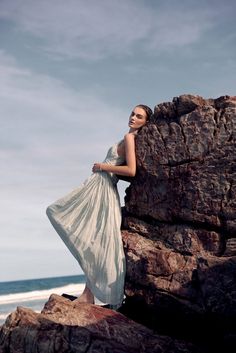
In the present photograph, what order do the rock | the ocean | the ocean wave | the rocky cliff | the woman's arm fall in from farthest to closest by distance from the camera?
the ocean wave
the ocean
the woman's arm
the rocky cliff
the rock

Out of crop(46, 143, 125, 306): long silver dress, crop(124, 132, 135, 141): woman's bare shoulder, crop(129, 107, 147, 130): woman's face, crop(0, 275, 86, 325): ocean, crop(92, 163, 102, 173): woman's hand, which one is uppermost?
crop(129, 107, 147, 130): woman's face

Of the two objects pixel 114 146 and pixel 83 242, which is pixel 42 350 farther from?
pixel 114 146

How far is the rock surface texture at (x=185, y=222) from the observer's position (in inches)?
337

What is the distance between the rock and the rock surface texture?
55 centimetres

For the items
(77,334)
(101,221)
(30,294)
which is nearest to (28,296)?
(30,294)

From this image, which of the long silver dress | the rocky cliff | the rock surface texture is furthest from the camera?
the long silver dress

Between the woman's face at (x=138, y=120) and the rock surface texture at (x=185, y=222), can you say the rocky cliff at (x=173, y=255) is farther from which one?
the woman's face at (x=138, y=120)

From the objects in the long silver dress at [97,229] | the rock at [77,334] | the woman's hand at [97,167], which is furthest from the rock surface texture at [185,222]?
the woman's hand at [97,167]

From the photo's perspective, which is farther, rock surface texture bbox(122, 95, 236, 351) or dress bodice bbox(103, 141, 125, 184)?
dress bodice bbox(103, 141, 125, 184)

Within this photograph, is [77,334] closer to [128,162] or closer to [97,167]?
[128,162]

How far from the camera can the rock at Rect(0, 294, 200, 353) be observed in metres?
8.14

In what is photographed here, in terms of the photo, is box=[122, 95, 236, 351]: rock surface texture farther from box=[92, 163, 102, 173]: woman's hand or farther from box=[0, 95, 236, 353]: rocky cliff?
box=[92, 163, 102, 173]: woman's hand

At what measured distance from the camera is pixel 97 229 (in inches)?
408

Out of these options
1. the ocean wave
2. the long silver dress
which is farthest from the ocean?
the long silver dress
